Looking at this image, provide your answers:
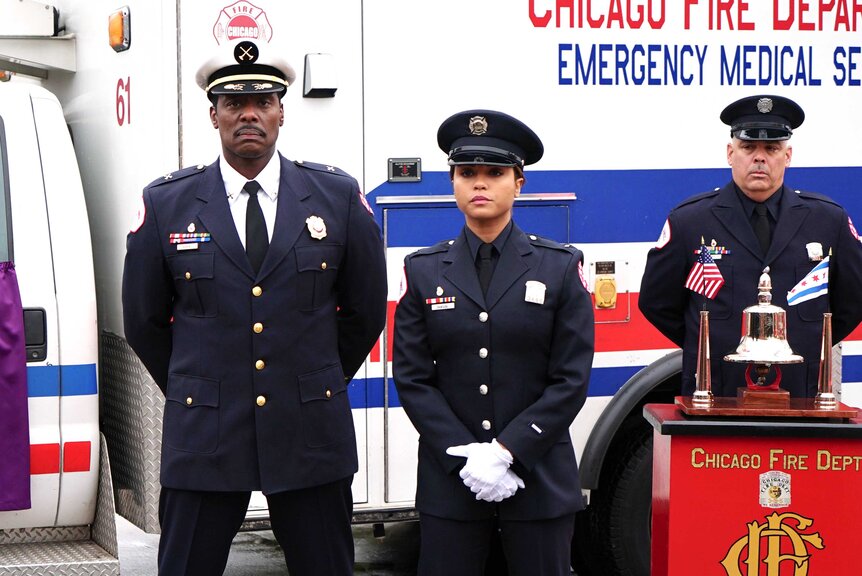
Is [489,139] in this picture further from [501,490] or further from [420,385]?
[501,490]

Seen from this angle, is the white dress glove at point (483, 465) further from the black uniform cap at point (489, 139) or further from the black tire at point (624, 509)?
the black tire at point (624, 509)

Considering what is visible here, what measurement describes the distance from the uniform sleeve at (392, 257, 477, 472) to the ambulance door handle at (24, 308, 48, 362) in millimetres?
1466

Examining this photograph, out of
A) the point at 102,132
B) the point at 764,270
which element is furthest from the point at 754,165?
the point at 102,132

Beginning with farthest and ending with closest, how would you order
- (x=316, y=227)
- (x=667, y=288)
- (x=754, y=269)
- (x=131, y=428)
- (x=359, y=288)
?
1. (x=131, y=428)
2. (x=667, y=288)
3. (x=754, y=269)
4. (x=359, y=288)
5. (x=316, y=227)

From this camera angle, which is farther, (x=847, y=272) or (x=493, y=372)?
(x=847, y=272)

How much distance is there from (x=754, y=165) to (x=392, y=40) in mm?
1393

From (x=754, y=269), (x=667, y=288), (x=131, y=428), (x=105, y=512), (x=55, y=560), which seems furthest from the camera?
(x=131, y=428)

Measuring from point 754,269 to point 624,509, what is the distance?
1432 mm

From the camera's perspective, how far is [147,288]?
361 centimetres

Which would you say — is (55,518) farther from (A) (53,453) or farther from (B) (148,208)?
(B) (148,208)

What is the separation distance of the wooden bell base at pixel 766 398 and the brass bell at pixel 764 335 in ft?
0.32

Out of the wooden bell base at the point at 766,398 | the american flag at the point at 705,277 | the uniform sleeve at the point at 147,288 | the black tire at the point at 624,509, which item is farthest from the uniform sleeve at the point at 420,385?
the black tire at the point at 624,509

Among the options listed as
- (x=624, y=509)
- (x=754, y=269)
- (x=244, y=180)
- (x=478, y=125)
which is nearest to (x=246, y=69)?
(x=244, y=180)

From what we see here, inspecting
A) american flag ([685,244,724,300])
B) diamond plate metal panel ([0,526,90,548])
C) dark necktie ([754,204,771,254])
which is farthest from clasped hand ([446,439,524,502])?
diamond plate metal panel ([0,526,90,548])
